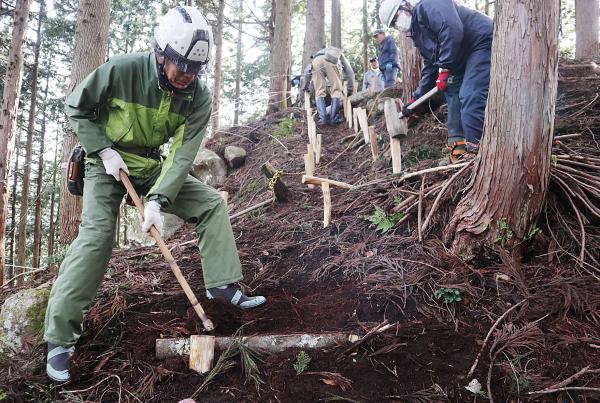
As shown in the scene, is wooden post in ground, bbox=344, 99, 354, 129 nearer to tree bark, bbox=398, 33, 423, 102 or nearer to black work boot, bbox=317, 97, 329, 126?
black work boot, bbox=317, 97, 329, 126

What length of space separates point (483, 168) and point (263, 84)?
65.1ft

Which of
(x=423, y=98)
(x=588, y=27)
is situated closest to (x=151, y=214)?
(x=423, y=98)

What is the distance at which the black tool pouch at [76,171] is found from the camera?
9.71 feet

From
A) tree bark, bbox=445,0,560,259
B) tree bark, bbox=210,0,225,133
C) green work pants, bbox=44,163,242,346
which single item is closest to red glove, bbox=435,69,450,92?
tree bark, bbox=445,0,560,259

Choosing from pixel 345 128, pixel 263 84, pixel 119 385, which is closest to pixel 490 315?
pixel 119 385

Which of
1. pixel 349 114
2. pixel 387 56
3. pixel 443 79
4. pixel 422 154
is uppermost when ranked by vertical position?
pixel 387 56

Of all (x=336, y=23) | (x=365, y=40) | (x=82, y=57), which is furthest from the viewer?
(x=336, y=23)

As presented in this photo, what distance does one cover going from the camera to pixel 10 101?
7.06m

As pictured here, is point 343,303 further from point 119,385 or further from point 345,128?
point 345,128

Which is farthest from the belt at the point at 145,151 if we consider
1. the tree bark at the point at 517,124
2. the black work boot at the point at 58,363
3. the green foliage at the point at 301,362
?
the tree bark at the point at 517,124

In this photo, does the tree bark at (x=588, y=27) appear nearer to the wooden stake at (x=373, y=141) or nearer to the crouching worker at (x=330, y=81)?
the crouching worker at (x=330, y=81)

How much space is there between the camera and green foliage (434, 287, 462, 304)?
258 centimetres

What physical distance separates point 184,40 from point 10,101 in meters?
6.17

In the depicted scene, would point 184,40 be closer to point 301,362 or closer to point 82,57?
point 301,362
